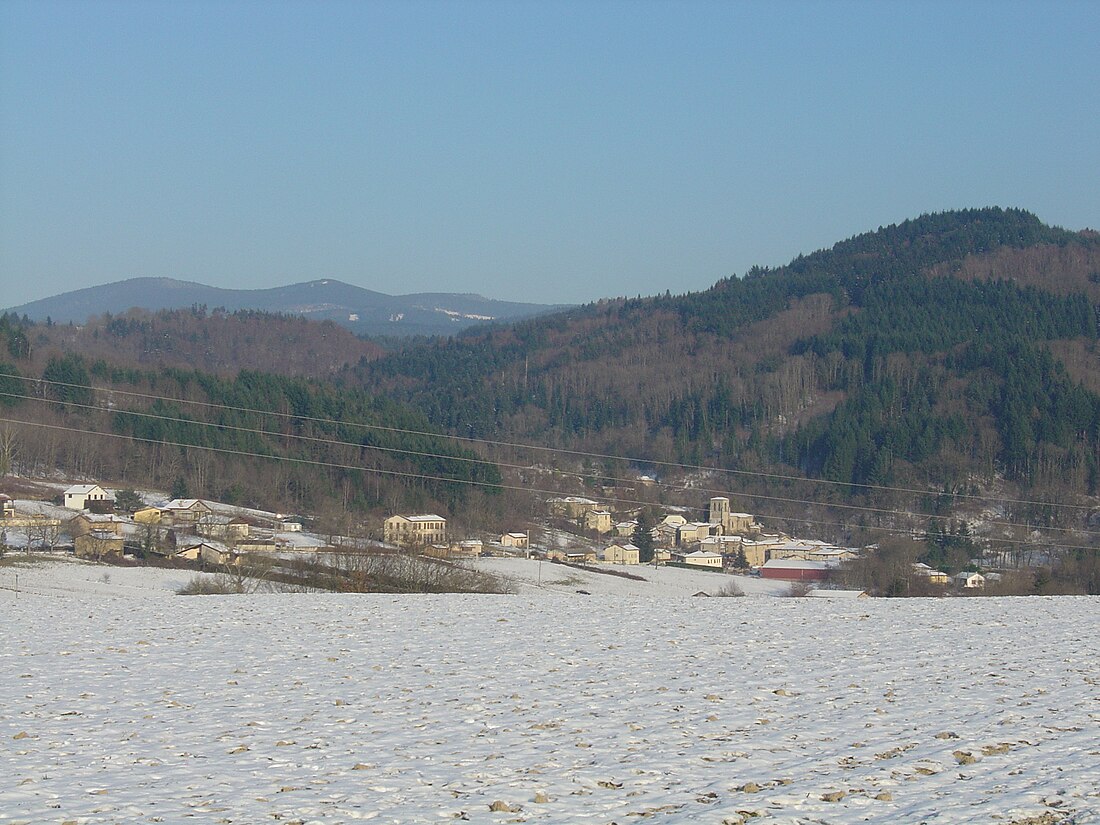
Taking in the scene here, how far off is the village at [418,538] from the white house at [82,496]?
70 millimetres

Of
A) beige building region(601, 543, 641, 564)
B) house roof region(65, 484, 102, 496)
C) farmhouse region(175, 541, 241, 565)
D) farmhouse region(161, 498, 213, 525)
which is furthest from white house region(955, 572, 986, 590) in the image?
house roof region(65, 484, 102, 496)

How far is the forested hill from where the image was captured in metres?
112

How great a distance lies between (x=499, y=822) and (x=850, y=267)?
19818cm

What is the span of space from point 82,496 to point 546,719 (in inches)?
2265

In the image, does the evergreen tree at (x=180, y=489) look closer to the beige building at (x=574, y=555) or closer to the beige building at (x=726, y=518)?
the beige building at (x=574, y=555)

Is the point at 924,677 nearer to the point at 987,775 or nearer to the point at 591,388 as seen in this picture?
the point at 987,775

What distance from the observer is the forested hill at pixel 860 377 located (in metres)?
112

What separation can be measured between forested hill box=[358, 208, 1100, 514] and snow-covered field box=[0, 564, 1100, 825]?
285 feet

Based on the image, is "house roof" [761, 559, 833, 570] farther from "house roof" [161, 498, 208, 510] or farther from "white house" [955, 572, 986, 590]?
"house roof" [161, 498, 208, 510]

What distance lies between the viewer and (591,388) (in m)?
169

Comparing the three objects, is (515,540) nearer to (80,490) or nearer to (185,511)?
(185,511)

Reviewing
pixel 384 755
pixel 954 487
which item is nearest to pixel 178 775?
pixel 384 755

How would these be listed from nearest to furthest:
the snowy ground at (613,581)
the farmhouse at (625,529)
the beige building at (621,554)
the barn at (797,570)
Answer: the snowy ground at (613,581) → the barn at (797,570) → the beige building at (621,554) → the farmhouse at (625,529)

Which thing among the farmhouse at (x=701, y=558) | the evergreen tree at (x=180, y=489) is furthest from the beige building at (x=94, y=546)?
the farmhouse at (x=701, y=558)
